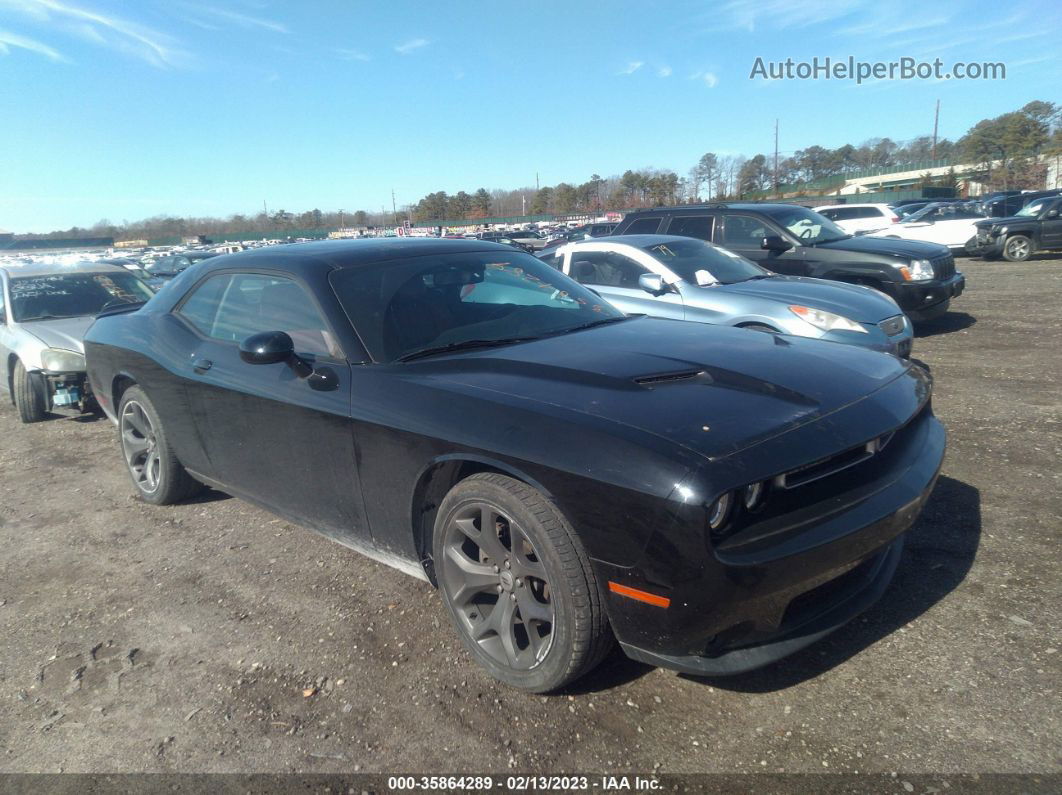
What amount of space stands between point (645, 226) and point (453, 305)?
259 inches

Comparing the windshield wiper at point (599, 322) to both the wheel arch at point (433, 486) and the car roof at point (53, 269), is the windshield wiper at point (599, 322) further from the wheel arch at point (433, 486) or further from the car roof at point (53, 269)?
the car roof at point (53, 269)

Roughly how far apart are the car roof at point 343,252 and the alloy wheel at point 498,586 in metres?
1.54

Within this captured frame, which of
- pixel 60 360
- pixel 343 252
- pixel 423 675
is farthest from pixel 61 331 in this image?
pixel 423 675

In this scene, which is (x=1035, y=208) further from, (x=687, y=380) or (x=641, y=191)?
(x=641, y=191)

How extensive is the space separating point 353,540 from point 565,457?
1326mm

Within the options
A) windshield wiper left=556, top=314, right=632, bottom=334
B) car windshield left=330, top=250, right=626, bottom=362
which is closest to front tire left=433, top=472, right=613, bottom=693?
car windshield left=330, top=250, right=626, bottom=362

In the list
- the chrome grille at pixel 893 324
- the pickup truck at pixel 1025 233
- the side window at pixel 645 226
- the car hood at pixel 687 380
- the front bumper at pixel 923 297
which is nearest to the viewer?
the car hood at pixel 687 380

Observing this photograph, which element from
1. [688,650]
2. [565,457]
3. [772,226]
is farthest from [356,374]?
[772,226]

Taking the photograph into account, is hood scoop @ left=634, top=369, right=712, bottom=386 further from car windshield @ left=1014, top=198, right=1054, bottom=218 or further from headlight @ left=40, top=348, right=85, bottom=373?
car windshield @ left=1014, top=198, right=1054, bottom=218

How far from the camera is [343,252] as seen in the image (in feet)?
11.7

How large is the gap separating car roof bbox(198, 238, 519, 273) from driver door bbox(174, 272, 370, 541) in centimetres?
10

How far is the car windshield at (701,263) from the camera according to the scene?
21.8ft

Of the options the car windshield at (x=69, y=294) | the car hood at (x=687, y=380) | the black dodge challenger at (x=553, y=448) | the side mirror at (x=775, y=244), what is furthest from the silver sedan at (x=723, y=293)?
the car windshield at (x=69, y=294)

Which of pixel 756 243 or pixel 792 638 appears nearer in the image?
pixel 792 638
